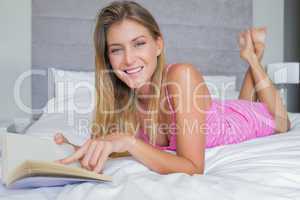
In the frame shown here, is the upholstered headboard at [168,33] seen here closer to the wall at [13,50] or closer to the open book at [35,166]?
the wall at [13,50]

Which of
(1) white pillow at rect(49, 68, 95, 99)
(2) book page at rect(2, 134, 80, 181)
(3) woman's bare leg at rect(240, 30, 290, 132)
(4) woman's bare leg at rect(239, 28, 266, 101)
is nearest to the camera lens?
(2) book page at rect(2, 134, 80, 181)

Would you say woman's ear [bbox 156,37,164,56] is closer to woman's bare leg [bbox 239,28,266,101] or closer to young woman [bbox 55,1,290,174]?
young woman [bbox 55,1,290,174]

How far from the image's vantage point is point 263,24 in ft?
10.6

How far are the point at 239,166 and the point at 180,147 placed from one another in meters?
0.17

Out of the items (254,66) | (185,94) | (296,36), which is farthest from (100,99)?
(296,36)

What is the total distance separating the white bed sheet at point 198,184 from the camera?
0.69 m

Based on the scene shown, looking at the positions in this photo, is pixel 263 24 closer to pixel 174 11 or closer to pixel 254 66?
pixel 174 11

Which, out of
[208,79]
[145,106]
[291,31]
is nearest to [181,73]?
[145,106]

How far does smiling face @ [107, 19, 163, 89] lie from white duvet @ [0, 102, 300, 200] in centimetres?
31

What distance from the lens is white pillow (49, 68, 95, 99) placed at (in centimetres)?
237

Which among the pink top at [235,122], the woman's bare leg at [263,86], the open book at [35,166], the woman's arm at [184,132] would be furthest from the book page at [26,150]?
the woman's bare leg at [263,86]

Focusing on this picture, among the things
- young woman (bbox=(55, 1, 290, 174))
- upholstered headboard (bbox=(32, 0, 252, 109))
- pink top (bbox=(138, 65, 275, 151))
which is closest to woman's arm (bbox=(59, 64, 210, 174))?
young woman (bbox=(55, 1, 290, 174))

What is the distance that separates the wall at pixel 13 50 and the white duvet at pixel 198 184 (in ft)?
5.83

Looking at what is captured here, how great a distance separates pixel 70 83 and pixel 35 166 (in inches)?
71.3
